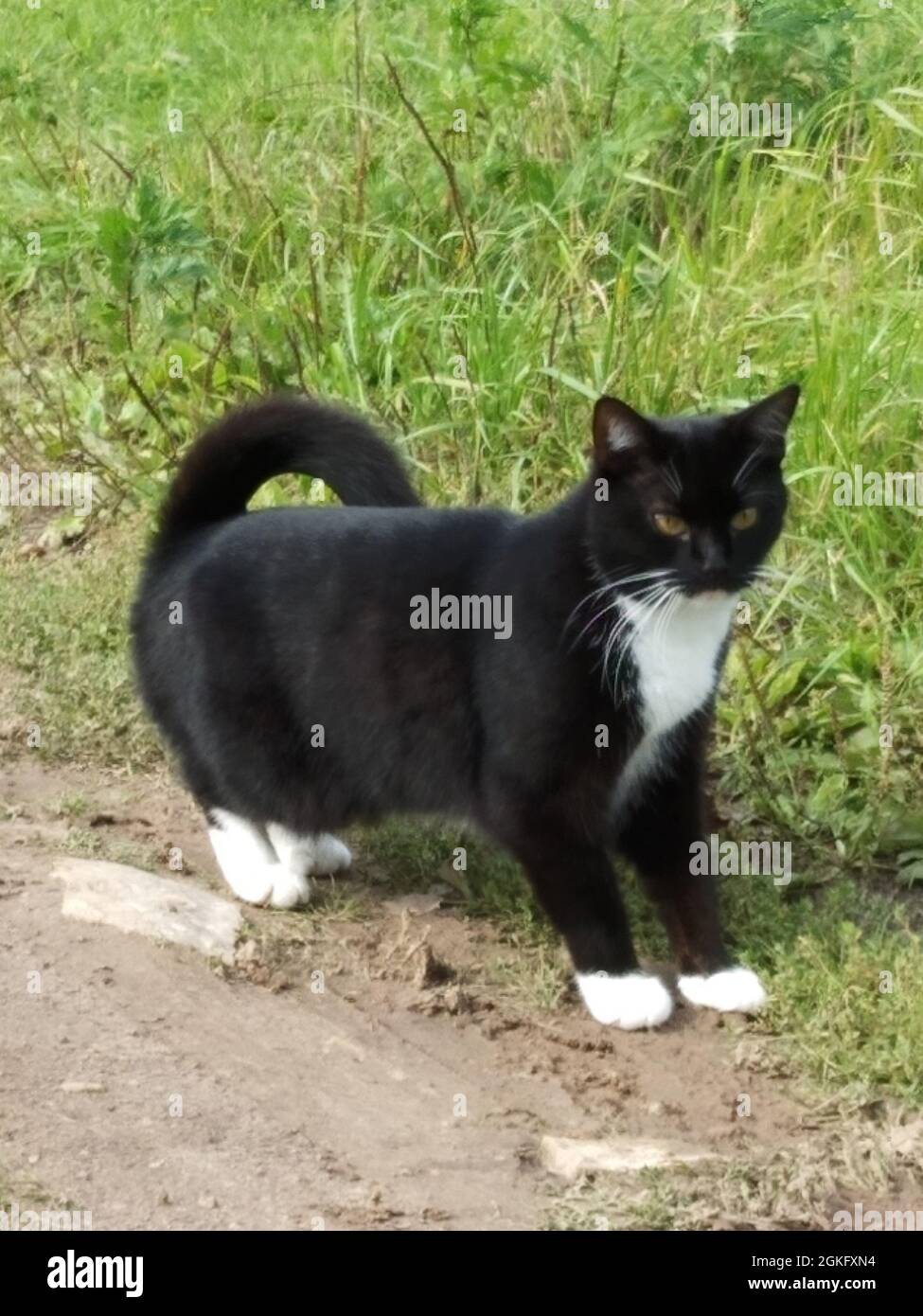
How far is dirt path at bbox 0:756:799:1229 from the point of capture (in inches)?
118

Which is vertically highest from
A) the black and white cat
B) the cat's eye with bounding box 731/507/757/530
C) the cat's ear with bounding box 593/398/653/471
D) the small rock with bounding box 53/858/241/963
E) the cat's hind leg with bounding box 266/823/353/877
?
the cat's ear with bounding box 593/398/653/471

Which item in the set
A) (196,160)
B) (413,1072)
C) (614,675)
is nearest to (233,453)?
(614,675)

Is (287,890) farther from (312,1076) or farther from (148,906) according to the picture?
(312,1076)

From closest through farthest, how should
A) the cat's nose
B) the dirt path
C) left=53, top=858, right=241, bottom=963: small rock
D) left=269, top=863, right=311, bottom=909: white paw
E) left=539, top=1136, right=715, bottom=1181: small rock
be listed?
the dirt path → left=539, top=1136, right=715, bottom=1181: small rock → the cat's nose → left=53, top=858, right=241, bottom=963: small rock → left=269, top=863, right=311, bottom=909: white paw

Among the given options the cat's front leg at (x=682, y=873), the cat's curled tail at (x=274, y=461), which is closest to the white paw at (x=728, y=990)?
the cat's front leg at (x=682, y=873)

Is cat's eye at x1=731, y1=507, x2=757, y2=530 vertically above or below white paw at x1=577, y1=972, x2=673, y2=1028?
above

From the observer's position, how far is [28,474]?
6.11 meters

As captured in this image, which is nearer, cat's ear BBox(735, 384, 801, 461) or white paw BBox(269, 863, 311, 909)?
cat's ear BBox(735, 384, 801, 461)

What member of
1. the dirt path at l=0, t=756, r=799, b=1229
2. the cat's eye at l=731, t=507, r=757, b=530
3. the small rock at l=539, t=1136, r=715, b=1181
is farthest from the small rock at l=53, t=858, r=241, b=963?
the cat's eye at l=731, t=507, r=757, b=530

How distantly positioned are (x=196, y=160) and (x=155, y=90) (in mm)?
1070

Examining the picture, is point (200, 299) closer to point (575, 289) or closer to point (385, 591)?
point (575, 289)

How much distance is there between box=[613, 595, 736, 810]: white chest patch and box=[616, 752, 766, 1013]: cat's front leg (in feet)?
0.55

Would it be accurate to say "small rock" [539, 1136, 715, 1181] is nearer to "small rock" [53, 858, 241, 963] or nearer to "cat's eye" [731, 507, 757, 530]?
"small rock" [53, 858, 241, 963]

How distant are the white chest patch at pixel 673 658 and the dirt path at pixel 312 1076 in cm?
56
